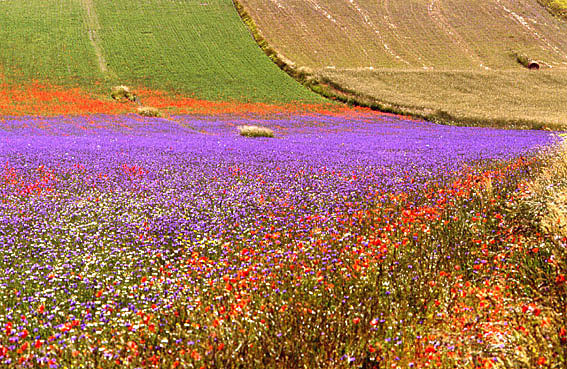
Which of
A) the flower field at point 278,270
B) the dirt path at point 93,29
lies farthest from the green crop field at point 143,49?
the flower field at point 278,270

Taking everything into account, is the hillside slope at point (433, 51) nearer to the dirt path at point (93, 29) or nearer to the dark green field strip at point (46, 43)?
the dirt path at point (93, 29)

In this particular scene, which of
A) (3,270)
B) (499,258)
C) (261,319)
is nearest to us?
(261,319)

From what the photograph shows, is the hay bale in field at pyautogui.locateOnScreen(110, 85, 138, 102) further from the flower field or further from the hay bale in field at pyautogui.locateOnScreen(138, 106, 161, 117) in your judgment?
the flower field

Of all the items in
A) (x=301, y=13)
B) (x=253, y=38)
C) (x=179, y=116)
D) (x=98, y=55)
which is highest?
(x=301, y=13)

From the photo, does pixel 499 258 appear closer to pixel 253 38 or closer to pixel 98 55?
pixel 98 55

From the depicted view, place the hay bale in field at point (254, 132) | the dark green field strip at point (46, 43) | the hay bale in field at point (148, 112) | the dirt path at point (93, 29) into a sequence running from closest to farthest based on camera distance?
the hay bale in field at point (254, 132)
the hay bale in field at point (148, 112)
the dark green field strip at point (46, 43)
the dirt path at point (93, 29)

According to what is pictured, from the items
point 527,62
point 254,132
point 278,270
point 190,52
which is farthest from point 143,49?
point 278,270

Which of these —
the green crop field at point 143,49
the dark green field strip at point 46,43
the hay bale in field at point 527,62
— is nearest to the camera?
the green crop field at point 143,49

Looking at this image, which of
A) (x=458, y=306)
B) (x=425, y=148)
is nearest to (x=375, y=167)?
(x=425, y=148)
